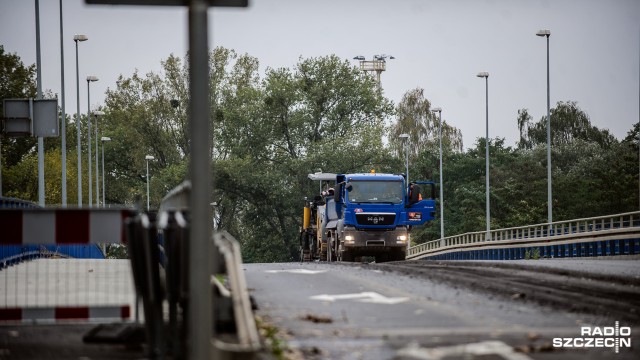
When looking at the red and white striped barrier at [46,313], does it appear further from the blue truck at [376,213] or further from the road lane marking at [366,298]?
the blue truck at [376,213]

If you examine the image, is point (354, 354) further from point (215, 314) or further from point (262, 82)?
point (262, 82)

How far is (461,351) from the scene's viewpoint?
11.1 meters

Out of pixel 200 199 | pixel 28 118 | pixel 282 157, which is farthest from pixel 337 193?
pixel 282 157

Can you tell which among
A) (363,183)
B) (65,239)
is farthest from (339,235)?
(65,239)

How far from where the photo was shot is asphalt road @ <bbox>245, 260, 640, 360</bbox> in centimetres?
1132

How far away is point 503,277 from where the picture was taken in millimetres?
20281

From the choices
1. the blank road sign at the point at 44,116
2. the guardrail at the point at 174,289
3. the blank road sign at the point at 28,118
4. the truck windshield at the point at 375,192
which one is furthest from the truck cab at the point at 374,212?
the guardrail at the point at 174,289

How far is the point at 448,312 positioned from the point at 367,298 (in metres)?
2.15

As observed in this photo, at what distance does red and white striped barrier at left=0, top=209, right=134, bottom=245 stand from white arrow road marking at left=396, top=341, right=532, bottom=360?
10.5 ft

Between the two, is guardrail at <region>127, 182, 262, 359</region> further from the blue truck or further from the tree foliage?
the tree foliage

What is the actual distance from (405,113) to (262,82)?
18816mm

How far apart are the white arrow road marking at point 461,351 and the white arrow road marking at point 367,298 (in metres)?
4.25

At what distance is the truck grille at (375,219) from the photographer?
44469mm

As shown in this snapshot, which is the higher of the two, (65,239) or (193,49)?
(193,49)
